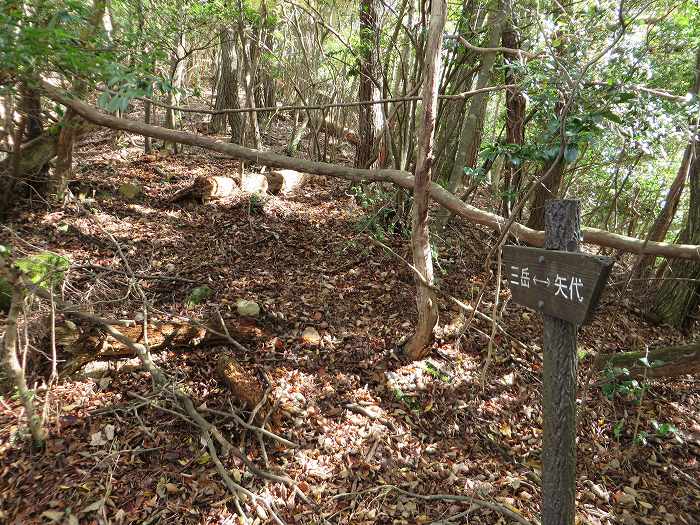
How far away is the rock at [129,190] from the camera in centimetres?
615

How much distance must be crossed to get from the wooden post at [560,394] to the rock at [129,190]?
252 inches

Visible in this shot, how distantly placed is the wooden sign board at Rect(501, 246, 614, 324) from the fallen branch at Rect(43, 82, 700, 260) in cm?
137

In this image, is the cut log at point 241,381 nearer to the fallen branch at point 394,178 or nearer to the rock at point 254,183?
the fallen branch at point 394,178

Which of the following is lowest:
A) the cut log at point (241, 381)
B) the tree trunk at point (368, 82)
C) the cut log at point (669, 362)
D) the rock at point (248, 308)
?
the cut log at point (241, 381)

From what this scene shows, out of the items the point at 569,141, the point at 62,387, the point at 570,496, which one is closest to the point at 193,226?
the point at 62,387

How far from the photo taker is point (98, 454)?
280 cm

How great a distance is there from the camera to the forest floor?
2.72 metres

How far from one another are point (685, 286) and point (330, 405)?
4.81m

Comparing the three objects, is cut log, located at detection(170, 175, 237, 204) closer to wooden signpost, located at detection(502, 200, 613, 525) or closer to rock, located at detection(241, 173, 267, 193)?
rock, located at detection(241, 173, 267, 193)

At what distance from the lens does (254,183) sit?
22.0ft

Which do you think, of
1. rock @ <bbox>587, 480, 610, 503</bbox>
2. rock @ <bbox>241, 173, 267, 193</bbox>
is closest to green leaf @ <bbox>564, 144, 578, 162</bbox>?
rock @ <bbox>587, 480, 610, 503</bbox>

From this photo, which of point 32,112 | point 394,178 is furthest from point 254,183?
point 394,178

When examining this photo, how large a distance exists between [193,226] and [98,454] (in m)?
3.55

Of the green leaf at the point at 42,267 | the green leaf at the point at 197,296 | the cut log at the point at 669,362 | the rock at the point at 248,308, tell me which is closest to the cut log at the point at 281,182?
the green leaf at the point at 197,296
